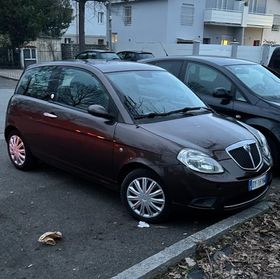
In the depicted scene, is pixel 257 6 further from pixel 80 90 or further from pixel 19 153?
pixel 80 90

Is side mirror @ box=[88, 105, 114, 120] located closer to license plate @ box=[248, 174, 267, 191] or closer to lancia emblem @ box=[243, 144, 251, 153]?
lancia emblem @ box=[243, 144, 251, 153]

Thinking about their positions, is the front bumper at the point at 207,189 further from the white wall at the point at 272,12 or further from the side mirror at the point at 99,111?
the white wall at the point at 272,12

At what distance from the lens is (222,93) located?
259 inches

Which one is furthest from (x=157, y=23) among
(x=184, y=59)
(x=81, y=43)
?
(x=184, y=59)

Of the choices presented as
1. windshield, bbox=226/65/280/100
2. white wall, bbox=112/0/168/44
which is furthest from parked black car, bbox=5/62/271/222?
white wall, bbox=112/0/168/44

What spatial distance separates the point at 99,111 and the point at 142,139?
2.09 ft

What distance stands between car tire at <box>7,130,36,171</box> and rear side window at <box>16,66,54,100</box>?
2.09 feet

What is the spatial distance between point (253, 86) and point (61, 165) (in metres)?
3.19

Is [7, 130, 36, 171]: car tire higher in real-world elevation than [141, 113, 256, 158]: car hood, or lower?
lower

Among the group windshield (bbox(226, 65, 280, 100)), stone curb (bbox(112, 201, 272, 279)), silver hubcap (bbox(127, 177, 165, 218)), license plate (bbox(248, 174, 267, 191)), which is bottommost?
stone curb (bbox(112, 201, 272, 279))

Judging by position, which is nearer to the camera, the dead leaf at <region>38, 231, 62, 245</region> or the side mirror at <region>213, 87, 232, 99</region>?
the dead leaf at <region>38, 231, 62, 245</region>

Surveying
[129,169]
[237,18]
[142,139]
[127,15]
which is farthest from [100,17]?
[142,139]

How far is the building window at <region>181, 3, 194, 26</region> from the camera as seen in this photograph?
3888 cm

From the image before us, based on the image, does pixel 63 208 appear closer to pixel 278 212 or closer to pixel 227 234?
pixel 227 234
